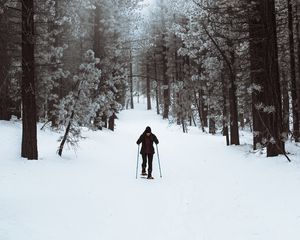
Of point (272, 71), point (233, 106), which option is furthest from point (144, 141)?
point (233, 106)

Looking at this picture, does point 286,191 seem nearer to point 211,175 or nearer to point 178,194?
point 178,194

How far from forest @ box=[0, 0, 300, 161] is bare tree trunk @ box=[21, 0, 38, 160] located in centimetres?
3

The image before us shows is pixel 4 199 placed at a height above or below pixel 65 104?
below

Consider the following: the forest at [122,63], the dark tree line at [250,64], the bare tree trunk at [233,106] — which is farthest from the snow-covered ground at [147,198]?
the bare tree trunk at [233,106]

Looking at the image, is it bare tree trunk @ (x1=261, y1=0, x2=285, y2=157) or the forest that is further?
the forest

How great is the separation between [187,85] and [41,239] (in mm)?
→ 27770

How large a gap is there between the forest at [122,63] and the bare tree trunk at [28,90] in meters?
0.03

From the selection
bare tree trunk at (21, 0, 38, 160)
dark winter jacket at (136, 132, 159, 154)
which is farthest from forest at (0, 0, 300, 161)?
dark winter jacket at (136, 132, 159, 154)

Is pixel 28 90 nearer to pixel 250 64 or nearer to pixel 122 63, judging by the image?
pixel 250 64

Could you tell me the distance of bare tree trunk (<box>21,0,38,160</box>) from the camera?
13.3 metres

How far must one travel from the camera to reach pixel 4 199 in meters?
8.81

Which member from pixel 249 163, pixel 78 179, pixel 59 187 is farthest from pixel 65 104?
pixel 249 163

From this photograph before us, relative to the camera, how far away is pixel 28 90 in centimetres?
1321

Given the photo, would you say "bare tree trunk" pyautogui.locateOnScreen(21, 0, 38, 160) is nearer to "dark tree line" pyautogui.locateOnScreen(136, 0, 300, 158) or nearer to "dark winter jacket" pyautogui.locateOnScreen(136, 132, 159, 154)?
"dark winter jacket" pyautogui.locateOnScreen(136, 132, 159, 154)
